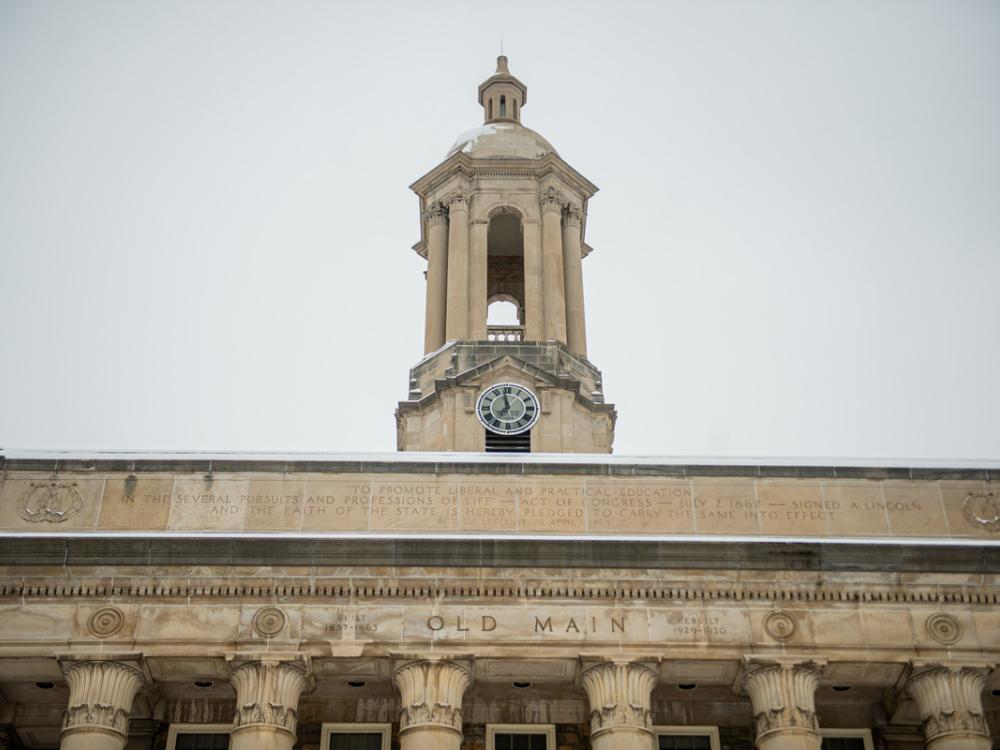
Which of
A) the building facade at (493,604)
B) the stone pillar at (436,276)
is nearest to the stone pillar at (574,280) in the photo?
the stone pillar at (436,276)

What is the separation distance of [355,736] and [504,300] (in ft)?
75.6

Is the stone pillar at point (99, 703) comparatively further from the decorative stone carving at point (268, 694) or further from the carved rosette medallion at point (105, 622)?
the decorative stone carving at point (268, 694)

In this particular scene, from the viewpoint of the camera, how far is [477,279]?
4400 centimetres

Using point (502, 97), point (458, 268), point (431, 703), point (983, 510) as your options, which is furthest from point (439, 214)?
point (431, 703)

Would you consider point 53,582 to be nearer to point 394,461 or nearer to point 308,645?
point 308,645

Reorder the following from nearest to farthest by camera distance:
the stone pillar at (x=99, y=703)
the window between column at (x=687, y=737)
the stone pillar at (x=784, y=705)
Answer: the stone pillar at (x=99, y=703) < the stone pillar at (x=784, y=705) < the window between column at (x=687, y=737)

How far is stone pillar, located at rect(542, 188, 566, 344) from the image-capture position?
1708 inches

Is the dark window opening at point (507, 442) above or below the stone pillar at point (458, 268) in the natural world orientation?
below

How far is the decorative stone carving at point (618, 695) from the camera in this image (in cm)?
2662

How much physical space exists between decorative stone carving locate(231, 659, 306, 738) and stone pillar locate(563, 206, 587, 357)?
748 inches

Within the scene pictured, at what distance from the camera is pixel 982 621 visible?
91.0 feet

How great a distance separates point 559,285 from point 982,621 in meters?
19.8

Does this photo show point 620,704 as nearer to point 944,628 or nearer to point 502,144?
point 944,628

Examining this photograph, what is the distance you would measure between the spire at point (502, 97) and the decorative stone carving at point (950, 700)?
29.4 meters
